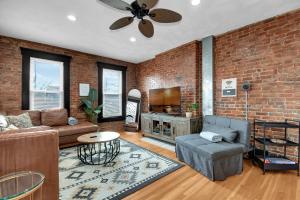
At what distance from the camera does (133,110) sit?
554 centimetres

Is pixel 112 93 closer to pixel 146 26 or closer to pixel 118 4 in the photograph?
pixel 146 26

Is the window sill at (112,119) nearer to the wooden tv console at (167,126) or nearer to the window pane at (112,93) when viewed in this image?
the window pane at (112,93)

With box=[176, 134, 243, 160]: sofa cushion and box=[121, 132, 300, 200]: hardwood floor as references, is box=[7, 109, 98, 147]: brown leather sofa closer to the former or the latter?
box=[121, 132, 300, 200]: hardwood floor

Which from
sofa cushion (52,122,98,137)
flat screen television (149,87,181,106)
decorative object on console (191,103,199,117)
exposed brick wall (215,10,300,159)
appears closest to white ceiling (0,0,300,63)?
exposed brick wall (215,10,300,159)

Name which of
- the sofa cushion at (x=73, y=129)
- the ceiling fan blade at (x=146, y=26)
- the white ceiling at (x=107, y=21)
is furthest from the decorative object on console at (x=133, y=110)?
the ceiling fan blade at (x=146, y=26)

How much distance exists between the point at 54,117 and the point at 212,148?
3.79m

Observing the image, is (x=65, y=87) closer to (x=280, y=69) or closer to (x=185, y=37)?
(x=185, y=37)

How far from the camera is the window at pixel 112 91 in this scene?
513cm

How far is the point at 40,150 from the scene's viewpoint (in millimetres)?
1441

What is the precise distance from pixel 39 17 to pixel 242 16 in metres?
3.57

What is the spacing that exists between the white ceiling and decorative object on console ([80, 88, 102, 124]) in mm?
1385

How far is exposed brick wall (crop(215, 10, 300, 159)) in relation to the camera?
2.54 metres

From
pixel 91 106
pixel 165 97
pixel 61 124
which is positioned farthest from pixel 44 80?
pixel 165 97

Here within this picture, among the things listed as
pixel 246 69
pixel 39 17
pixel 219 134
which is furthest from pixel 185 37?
pixel 39 17
